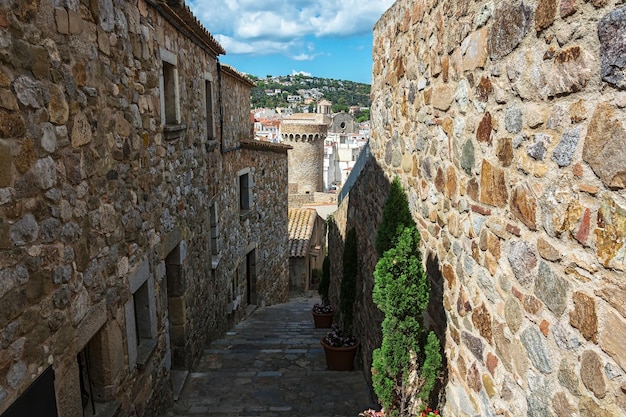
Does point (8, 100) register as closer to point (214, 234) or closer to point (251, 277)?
point (214, 234)

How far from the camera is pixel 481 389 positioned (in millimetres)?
2723

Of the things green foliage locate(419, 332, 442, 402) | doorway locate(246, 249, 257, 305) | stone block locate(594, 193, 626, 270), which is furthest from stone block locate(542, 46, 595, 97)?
doorway locate(246, 249, 257, 305)

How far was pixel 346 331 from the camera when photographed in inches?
289

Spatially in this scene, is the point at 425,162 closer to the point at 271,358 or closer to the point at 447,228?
the point at 447,228

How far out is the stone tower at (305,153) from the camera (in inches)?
1464

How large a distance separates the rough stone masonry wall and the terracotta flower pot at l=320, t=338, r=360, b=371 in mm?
3053

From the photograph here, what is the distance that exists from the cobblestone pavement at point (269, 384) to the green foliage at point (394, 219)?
7.22 ft

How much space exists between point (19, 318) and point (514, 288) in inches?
98.2

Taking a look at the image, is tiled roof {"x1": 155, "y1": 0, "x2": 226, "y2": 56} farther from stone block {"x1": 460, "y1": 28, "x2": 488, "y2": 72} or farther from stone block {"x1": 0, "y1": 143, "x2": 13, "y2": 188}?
stone block {"x1": 460, "y1": 28, "x2": 488, "y2": 72}

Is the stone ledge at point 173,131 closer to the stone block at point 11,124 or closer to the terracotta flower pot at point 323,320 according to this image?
the stone block at point 11,124

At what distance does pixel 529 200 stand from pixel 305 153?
36.3m

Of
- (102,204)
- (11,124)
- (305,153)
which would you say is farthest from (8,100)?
(305,153)

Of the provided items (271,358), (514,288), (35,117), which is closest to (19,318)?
(35,117)

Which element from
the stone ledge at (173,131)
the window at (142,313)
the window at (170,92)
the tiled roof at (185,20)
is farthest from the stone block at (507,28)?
the window at (170,92)
